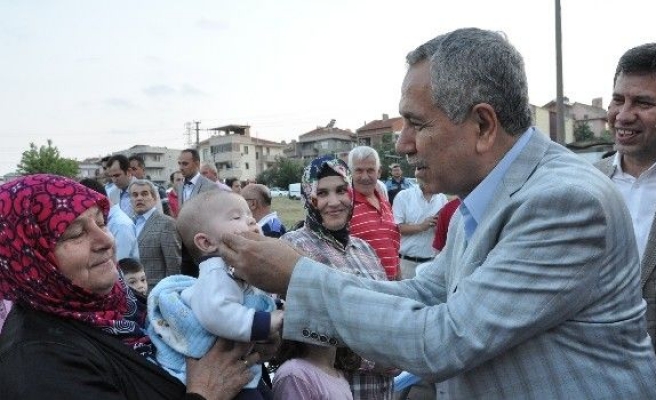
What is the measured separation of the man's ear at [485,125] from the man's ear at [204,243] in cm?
134

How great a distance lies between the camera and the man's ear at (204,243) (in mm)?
2498

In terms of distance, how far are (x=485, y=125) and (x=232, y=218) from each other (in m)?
1.32

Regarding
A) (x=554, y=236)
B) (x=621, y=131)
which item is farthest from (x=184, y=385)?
(x=621, y=131)

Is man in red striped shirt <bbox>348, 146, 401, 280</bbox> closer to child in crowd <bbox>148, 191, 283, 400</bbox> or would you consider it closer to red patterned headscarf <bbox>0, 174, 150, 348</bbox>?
child in crowd <bbox>148, 191, 283, 400</bbox>

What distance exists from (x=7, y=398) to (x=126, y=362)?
0.40 meters

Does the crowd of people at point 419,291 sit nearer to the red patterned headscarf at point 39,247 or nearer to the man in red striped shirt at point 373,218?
the red patterned headscarf at point 39,247

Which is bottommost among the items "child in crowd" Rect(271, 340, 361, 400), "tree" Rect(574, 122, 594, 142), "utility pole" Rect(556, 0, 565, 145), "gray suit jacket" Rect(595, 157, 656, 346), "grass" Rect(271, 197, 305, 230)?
"grass" Rect(271, 197, 305, 230)

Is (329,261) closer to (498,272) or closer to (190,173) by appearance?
(498,272)

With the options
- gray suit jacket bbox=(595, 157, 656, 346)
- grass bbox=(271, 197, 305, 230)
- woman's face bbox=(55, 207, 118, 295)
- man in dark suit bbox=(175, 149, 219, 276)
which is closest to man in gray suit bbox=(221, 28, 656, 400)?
woman's face bbox=(55, 207, 118, 295)

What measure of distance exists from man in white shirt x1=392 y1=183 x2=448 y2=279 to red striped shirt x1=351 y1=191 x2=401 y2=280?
6.11 feet

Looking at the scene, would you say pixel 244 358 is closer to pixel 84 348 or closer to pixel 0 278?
pixel 84 348

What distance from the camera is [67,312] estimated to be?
Answer: 1.97 metres

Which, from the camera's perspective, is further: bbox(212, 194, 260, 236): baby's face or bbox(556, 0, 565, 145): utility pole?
bbox(556, 0, 565, 145): utility pole

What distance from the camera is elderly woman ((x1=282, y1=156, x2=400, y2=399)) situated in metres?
3.15
